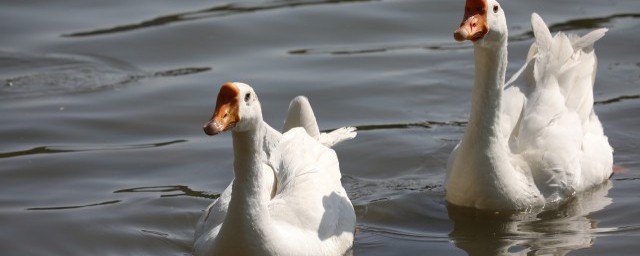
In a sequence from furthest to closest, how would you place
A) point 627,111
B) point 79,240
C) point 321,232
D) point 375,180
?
point 627,111 → point 375,180 → point 79,240 → point 321,232

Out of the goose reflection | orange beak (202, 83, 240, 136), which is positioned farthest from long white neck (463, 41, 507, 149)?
orange beak (202, 83, 240, 136)

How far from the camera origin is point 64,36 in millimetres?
13234

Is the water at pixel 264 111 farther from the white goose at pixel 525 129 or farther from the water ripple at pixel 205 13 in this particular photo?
the white goose at pixel 525 129

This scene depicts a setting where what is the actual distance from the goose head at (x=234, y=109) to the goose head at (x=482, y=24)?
5.33ft

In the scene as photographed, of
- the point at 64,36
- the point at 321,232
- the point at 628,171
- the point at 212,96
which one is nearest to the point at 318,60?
the point at 212,96

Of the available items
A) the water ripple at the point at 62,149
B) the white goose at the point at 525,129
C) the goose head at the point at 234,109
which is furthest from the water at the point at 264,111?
the goose head at the point at 234,109

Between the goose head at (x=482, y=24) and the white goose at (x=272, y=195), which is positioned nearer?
the white goose at (x=272, y=195)

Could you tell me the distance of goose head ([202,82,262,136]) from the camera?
665 centimetres

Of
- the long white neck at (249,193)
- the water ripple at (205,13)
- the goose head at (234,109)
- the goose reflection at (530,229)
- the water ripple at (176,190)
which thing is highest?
the goose head at (234,109)

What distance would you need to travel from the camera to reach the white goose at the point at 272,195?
22.6 ft

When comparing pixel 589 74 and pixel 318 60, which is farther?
pixel 318 60

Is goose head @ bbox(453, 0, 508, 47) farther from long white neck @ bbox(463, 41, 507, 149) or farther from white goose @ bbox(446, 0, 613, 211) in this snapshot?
long white neck @ bbox(463, 41, 507, 149)

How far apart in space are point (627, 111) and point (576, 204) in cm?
217

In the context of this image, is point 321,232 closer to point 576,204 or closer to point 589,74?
point 576,204
